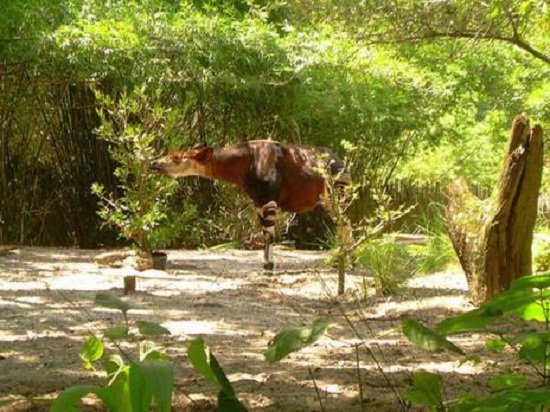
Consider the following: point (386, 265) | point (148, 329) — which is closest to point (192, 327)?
point (386, 265)

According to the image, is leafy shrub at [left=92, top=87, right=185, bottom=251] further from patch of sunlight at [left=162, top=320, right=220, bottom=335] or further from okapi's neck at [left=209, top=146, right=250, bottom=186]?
patch of sunlight at [left=162, top=320, right=220, bottom=335]

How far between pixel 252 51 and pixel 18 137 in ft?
9.47

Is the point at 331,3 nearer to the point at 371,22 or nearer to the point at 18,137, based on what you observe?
the point at 371,22

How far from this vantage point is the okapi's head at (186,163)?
22.6 feet

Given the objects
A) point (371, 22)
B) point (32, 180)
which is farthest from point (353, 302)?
point (32, 180)

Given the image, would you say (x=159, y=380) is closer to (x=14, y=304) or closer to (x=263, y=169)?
(x=14, y=304)

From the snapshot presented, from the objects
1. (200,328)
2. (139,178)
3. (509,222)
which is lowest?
(200,328)

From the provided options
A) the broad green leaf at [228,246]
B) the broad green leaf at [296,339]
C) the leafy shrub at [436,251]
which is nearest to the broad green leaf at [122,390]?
the broad green leaf at [296,339]

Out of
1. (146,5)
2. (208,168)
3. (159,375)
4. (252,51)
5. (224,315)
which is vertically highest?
(146,5)

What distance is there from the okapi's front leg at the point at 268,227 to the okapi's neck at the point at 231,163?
1.27 feet

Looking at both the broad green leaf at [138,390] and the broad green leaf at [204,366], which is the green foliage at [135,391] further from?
the broad green leaf at [204,366]

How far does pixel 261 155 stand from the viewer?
7.07m

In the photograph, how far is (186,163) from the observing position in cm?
705

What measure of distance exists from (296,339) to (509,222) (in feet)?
10.3
